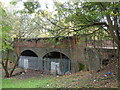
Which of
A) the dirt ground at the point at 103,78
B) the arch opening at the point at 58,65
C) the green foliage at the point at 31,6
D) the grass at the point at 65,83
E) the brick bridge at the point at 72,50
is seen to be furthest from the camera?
the arch opening at the point at 58,65

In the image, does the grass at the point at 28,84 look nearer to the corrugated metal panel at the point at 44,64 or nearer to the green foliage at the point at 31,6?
the corrugated metal panel at the point at 44,64

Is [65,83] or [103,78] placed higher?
[103,78]

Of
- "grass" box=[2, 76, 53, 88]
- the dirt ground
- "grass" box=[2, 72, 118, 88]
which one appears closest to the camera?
the dirt ground

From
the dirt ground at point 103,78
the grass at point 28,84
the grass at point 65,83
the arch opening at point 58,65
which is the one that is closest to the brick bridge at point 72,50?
the arch opening at point 58,65

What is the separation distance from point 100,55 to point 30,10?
618cm

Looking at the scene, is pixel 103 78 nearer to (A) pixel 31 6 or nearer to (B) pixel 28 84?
(B) pixel 28 84

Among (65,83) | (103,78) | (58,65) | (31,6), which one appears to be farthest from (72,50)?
(31,6)

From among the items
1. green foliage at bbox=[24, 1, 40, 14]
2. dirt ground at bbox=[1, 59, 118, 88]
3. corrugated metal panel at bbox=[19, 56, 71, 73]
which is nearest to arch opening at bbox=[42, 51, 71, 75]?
corrugated metal panel at bbox=[19, 56, 71, 73]

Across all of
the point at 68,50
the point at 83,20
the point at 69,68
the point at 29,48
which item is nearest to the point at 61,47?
the point at 68,50

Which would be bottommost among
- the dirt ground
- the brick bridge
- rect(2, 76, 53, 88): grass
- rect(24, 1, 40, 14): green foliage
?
rect(2, 76, 53, 88): grass

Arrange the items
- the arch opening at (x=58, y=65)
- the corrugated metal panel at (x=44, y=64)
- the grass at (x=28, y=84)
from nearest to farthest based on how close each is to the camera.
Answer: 1. the grass at (x=28, y=84)
2. the arch opening at (x=58, y=65)
3. the corrugated metal panel at (x=44, y=64)

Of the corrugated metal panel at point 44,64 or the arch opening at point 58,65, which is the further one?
the corrugated metal panel at point 44,64

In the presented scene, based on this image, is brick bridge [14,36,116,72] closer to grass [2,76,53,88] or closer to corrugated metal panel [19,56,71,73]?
corrugated metal panel [19,56,71,73]

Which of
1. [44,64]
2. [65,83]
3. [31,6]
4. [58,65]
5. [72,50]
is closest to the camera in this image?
[31,6]
